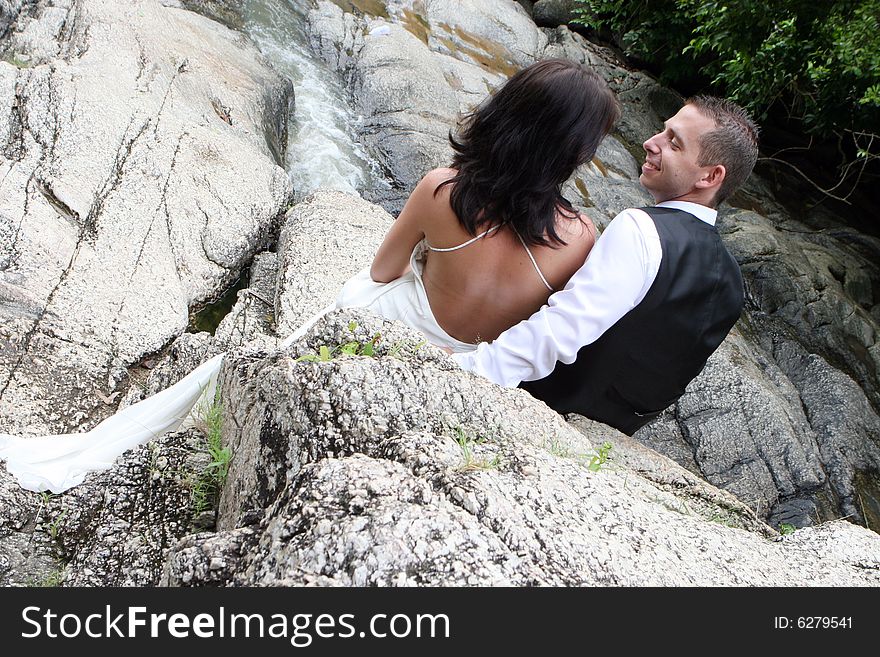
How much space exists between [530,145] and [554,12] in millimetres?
12852

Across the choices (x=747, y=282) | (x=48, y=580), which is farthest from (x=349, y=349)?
(x=747, y=282)

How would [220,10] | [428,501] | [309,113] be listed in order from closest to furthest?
[428,501]
[309,113]
[220,10]

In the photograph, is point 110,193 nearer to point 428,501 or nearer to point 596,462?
point 596,462

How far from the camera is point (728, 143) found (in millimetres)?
3064

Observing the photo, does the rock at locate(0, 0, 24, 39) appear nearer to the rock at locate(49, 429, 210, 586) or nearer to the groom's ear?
the rock at locate(49, 429, 210, 586)

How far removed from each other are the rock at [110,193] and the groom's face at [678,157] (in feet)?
9.99

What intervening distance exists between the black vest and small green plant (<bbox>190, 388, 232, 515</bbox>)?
4.53ft

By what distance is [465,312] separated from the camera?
3203 millimetres

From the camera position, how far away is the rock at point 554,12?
46.4ft

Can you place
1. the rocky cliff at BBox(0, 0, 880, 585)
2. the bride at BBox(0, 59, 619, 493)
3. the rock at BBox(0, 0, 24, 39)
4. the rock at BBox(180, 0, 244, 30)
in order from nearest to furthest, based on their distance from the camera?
the rocky cliff at BBox(0, 0, 880, 585)
the bride at BBox(0, 59, 619, 493)
the rock at BBox(0, 0, 24, 39)
the rock at BBox(180, 0, 244, 30)

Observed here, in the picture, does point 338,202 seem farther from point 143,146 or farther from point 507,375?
point 507,375

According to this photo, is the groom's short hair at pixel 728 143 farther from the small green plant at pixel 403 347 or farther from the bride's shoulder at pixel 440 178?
the small green plant at pixel 403 347

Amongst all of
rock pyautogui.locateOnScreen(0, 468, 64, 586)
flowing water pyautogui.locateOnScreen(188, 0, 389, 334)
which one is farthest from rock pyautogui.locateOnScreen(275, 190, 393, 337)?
rock pyautogui.locateOnScreen(0, 468, 64, 586)

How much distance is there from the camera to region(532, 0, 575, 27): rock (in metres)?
14.1
